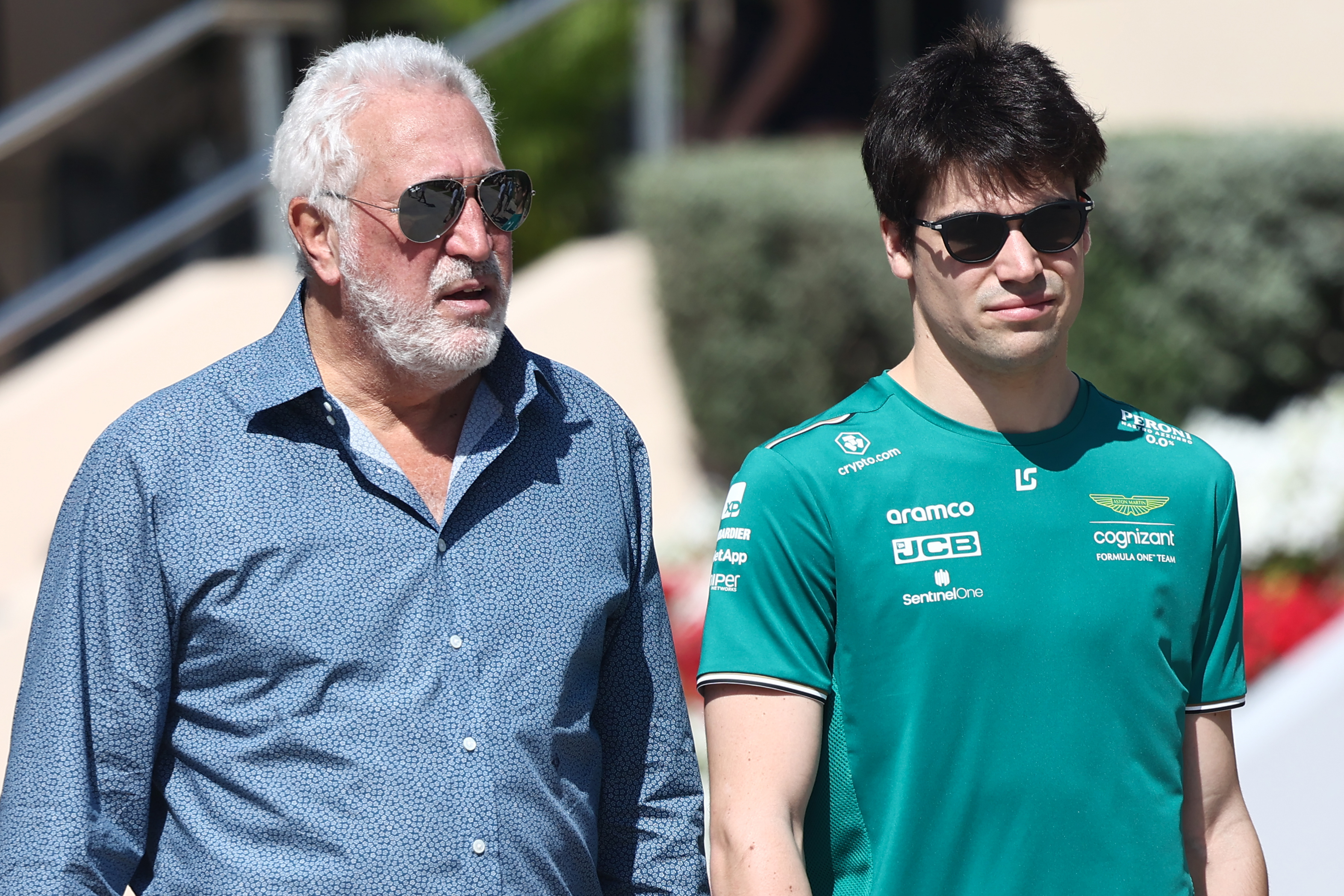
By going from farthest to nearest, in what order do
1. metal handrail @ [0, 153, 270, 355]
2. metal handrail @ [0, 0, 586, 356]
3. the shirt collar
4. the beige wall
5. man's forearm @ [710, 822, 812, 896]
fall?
1. metal handrail @ [0, 0, 586, 356]
2. metal handrail @ [0, 153, 270, 355]
3. the beige wall
4. the shirt collar
5. man's forearm @ [710, 822, 812, 896]

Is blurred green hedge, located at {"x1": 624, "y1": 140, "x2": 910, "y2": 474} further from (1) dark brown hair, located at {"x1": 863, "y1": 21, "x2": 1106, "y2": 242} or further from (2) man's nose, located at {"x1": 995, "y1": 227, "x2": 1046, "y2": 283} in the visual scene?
(2) man's nose, located at {"x1": 995, "y1": 227, "x2": 1046, "y2": 283}

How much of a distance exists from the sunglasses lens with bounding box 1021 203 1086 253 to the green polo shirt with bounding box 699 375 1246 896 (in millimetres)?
313

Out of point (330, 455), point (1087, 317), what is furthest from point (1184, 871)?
point (1087, 317)

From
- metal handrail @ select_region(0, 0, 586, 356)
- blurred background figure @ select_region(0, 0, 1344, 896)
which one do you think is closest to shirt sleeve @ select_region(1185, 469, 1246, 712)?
blurred background figure @ select_region(0, 0, 1344, 896)

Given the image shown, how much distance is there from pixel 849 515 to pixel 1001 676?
0.34m

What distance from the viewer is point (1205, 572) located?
255 cm

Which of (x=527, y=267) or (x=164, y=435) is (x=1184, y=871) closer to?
Result: (x=164, y=435)

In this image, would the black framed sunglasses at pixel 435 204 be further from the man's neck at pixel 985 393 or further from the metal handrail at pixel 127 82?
the metal handrail at pixel 127 82

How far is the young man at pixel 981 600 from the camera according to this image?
2.41m

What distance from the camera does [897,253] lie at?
2.65 meters

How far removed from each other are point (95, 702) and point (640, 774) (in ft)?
3.05

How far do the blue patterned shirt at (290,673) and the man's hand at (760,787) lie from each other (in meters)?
0.28

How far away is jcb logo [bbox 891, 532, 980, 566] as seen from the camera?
246 cm

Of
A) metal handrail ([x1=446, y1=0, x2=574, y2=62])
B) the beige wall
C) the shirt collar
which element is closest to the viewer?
the shirt collar
